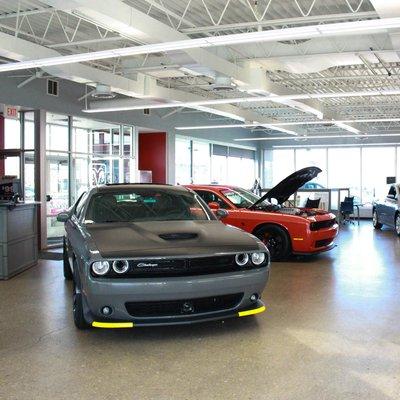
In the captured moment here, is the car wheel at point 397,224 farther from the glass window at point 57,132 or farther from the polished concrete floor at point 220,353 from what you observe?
the glass window at point 57,132

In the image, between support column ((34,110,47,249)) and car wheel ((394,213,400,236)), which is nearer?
support column ((34,110,47,249))

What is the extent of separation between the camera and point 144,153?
17281 millimetres

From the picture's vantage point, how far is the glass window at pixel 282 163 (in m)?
25.6

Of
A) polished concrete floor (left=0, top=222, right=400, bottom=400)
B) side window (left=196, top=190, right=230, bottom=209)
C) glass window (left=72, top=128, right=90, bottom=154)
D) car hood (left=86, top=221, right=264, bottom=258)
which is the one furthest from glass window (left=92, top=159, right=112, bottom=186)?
car hood (left=86, top=221, right=264, bottom=258)

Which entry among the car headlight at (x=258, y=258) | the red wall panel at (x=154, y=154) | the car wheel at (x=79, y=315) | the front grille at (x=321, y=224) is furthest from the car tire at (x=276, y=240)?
the red wall panel at (x=154, y=154)

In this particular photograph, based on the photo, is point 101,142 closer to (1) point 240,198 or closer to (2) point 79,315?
(1) point 240,198

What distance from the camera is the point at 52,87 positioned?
11.5 metres

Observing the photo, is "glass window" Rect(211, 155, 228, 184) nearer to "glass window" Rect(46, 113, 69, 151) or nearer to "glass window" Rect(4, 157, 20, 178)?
"glass window" Rect(46, 113, 69, 151)

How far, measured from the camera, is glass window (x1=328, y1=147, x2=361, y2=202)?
24.4m

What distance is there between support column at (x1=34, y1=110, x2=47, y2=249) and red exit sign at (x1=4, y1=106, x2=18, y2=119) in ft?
1.49

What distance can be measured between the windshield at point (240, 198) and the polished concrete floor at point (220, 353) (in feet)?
10.6

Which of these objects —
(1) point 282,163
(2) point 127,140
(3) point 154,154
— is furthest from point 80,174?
(1) point 282,163

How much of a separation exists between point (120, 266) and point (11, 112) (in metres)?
7.86

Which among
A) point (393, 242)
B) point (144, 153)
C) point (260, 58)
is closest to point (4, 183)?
point (260, 58)
